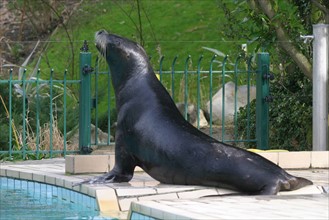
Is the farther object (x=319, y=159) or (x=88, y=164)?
(x=319, y=159)

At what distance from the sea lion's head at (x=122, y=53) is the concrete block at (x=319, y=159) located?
7.67ft

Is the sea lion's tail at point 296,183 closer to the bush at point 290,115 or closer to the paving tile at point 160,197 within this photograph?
the paving tile at point 160,197

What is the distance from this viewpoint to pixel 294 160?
10.6 m

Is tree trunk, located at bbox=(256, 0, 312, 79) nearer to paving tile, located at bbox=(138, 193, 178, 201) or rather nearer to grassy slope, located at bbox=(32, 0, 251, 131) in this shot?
paving tile, located at bbox=(138, 193, 178, 201)

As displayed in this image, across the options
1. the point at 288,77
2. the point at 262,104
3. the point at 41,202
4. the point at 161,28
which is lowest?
the point at 41,202

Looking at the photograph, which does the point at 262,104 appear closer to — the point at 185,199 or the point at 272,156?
the point at 272,156

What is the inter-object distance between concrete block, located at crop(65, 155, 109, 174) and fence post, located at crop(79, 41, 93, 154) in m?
2.42

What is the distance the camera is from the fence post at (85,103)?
12526mm

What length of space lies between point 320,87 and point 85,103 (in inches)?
121

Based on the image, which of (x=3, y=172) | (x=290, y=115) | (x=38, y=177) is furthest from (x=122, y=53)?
(x=290, y=115)

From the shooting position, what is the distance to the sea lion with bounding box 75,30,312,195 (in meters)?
8.32

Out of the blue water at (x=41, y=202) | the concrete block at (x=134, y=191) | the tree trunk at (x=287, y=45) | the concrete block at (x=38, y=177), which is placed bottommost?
the blue water at (x=41, y=202)

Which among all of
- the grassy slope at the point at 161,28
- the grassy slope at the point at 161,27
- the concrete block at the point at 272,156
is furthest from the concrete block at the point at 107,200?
the grassy slope at the point at 161,27

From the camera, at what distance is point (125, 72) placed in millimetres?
9586
